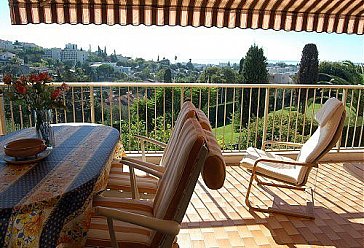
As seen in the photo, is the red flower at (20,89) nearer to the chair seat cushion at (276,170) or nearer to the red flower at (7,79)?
the red flower at (7,79)

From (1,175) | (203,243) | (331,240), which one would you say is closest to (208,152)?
(1,175)

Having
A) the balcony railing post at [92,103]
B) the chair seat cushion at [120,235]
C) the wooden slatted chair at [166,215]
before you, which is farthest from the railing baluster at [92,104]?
the wooden slatted chair at [166,215]

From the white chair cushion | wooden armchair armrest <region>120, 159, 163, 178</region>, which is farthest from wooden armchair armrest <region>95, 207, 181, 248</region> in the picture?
the white chair cushion

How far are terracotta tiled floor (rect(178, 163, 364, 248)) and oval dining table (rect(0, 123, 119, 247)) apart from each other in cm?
111

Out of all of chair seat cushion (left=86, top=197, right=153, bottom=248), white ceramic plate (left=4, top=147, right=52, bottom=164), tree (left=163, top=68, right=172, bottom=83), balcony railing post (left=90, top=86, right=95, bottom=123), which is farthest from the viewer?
tree (left=163, top=68, right=172, bottom=83)

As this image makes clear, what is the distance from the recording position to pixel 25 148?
194 cm

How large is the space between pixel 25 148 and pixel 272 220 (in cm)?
230

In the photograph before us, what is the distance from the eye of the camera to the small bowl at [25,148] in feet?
6.26

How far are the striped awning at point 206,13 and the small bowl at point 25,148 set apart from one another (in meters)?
1.54

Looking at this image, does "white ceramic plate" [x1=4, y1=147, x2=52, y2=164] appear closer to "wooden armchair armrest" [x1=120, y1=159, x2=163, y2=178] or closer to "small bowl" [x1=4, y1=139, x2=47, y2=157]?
"small bowl" [x1=4, y1=139, x2=47, y2=157]

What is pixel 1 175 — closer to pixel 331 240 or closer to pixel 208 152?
pixel 208 152

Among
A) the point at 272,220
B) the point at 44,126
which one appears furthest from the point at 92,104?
the point at 272,220

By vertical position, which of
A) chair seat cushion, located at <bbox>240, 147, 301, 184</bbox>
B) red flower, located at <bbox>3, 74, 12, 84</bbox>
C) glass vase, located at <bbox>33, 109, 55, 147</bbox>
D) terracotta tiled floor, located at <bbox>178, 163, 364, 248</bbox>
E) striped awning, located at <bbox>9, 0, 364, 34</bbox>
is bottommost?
terracotta tiled floor, located at <bbox>178, 163, 364, 248</bbox>

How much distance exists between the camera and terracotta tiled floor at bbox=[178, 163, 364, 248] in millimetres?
2584
